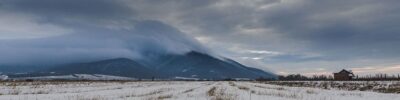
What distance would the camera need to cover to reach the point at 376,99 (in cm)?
2564

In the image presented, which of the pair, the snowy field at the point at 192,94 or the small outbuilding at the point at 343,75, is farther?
the small outbuilding at the point at 343,75

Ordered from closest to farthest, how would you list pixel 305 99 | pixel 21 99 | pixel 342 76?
pixel 305 99, pixel 21 99, pixel 342 76

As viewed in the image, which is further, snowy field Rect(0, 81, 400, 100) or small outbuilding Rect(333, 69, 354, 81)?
small outbuilding Rect(333, 69, 354, 81)

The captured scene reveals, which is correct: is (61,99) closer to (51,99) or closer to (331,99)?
(51,99)

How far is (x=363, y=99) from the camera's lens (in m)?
25.6

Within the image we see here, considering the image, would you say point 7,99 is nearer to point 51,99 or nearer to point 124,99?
point 51,99

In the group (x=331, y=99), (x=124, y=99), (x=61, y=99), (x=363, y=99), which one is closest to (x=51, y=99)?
(x=61, y=99)

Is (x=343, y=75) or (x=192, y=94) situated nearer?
(x=192, y=94)

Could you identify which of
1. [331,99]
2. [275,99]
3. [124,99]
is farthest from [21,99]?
[331,99]

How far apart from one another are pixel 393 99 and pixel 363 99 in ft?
4.88

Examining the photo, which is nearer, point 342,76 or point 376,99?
point 376,99

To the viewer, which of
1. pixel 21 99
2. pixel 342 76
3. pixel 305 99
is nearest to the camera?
pixel 305 99

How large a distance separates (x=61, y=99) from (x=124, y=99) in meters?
3.84

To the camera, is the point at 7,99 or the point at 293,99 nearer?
the point at 293,99
